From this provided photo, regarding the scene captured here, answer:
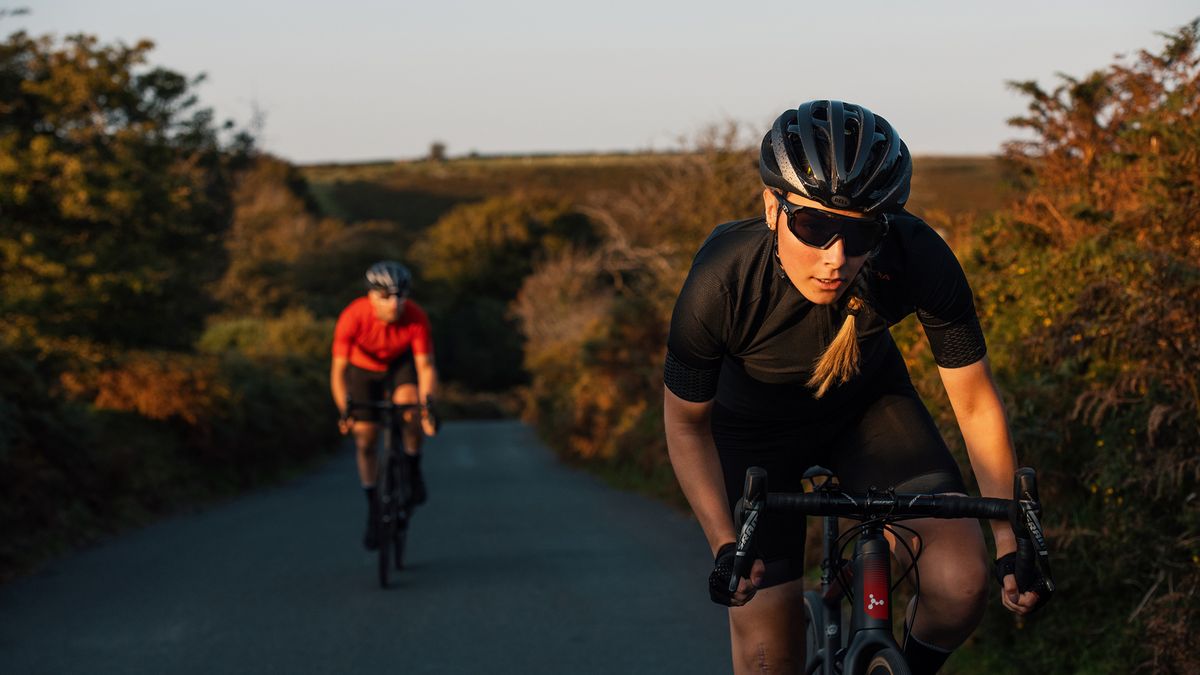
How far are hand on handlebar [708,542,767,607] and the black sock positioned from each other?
60 cm

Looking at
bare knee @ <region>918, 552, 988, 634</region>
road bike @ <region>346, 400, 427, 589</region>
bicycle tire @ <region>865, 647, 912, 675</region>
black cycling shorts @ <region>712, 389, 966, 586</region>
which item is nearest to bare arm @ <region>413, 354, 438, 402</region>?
→ road bike @ <region>346, 400, 427, 589</region>

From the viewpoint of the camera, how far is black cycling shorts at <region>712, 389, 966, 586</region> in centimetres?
422

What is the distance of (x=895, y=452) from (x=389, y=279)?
6.46m

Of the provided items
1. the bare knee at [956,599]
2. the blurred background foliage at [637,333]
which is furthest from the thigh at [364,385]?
the bare knee at [956,599]

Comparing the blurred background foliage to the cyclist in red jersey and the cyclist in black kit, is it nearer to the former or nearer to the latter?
the cyclist in black kit

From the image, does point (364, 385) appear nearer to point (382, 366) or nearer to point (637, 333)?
point (382, 366)

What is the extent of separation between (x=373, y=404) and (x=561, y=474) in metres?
12.9

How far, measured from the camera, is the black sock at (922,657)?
404 centimetres

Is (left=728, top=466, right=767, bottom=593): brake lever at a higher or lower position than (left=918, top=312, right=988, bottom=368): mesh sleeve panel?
lower

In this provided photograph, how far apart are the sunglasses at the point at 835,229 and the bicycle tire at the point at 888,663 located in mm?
1018

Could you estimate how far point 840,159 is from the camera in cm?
377

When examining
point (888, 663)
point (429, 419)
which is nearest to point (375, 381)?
point (429, 419)

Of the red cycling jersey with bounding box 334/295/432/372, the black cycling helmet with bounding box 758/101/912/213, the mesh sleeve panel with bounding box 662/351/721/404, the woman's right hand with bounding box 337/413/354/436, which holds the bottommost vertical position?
the woman's right hand with bounding box 337/413/354/436

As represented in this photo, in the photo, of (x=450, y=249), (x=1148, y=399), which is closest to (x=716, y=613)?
(x=1148, y=399)
